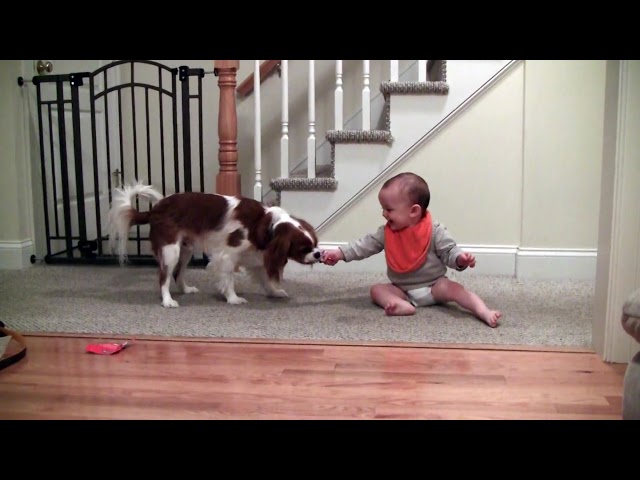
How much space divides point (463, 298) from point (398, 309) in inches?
8.8

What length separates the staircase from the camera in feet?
9.40

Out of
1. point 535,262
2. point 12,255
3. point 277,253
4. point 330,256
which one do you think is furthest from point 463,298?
point 12,255

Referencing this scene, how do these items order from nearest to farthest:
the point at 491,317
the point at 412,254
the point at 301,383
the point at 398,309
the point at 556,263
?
the point at 301,383 → the point at 491,317 → the point at 398,309 → the point at 412,254 → the point at 556,263

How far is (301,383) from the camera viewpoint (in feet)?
5.34

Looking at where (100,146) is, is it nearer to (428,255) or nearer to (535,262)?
(428,255)

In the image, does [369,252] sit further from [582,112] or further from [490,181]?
[582,112]

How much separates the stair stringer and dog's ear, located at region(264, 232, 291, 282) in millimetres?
679

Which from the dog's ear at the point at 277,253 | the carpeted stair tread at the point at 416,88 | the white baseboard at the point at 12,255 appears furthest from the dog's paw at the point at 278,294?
the white baseboard at the point at 12,255

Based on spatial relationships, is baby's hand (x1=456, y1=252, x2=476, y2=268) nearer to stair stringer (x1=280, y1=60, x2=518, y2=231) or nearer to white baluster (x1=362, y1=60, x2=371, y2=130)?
stair stringer (x1=280, y1=60, x2=518, y2=231)

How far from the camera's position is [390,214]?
7.68 ft

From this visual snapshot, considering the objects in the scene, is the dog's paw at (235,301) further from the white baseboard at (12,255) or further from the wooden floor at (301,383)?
the white baseboard at (12,255)

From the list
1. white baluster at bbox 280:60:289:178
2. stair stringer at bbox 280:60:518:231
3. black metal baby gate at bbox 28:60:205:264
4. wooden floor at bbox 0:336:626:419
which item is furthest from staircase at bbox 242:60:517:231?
wooden floor at bbox 0:336:626:419

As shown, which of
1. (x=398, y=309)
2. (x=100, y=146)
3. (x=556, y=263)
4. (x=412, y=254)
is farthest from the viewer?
(x=100, y=146)
